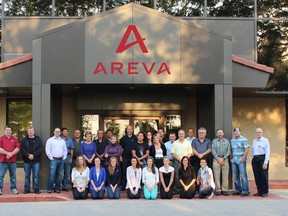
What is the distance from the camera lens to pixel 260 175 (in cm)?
1267

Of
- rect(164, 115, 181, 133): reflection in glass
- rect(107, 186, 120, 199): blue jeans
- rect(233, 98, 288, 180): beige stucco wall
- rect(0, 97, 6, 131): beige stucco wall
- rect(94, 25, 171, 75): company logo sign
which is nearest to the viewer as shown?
rect(107, 186, 120, 199): blue jeans

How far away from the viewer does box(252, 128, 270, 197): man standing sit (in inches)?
497

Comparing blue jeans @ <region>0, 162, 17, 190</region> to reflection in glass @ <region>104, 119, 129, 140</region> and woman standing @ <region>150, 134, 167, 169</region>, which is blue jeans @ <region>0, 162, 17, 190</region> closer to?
woman standing @ <region>150, 134, 167, 169</region>

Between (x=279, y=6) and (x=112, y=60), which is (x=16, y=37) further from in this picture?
(x=279, y=6)

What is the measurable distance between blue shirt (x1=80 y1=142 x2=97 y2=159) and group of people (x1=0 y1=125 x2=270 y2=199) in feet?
0.04

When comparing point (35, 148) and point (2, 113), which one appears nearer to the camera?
point (35, 148)

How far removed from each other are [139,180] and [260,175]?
10.2 ft

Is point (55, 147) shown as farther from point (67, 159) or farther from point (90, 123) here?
point (90, 123)

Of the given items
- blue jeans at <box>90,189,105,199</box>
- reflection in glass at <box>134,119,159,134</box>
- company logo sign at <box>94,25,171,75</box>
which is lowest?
blue jeans at <box>90,189,105,199</box>

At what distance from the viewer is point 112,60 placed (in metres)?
13.3

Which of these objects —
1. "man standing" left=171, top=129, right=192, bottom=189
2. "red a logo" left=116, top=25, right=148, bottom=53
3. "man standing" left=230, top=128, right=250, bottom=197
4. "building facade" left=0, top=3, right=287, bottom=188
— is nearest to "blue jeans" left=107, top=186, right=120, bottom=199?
"man standing" left=171, top=129, right=192, bottom=189

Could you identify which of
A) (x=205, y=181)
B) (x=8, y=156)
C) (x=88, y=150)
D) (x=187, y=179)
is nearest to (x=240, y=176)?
(x=205, y=181)

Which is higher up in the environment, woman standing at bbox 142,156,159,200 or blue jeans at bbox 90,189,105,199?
woman standing at bbox 142,156,159,200

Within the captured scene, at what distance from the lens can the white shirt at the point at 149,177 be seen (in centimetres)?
1208
